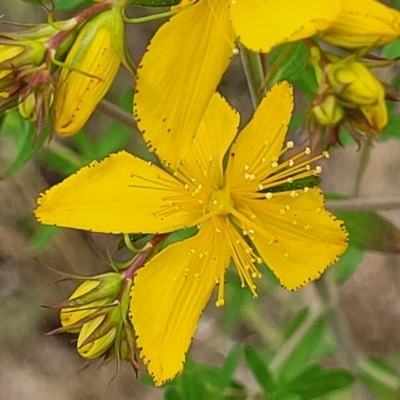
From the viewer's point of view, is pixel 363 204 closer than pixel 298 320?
Yes

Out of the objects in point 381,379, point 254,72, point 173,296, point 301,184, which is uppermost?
point 254,72

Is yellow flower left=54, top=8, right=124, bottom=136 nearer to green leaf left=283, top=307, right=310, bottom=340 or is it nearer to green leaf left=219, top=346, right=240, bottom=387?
green leaf left=219, top=346, right=240, bottom=387

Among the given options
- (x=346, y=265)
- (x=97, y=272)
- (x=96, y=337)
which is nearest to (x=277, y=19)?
(x=96, y=337)

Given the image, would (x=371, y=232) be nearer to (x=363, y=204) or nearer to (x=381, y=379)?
(x=363, y=204)

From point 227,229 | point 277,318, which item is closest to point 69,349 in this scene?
point 277,318

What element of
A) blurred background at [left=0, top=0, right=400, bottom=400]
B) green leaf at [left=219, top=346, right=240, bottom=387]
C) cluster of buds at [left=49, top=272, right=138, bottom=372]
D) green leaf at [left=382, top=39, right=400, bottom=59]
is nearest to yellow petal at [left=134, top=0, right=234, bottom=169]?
cluster of buds at [left=49, top=272, right=138, bottom=372]

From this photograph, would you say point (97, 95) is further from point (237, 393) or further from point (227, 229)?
point (237, 393)
